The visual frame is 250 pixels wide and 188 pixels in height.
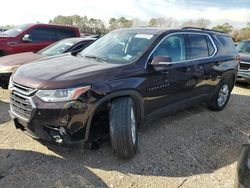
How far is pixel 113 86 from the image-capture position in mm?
3555

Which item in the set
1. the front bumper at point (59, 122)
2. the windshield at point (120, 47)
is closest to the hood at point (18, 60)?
the windshield at point (120, 47)

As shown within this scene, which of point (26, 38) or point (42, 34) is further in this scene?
point (42, 34)

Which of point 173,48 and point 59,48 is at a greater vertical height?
point 173,48

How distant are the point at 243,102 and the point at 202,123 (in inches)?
102

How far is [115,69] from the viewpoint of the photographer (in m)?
3.70

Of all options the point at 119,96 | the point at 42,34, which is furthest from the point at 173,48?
the point at 42,34

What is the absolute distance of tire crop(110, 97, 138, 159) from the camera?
3529mm

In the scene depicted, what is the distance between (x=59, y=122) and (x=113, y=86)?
82 centimetres

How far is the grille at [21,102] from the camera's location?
3381mm

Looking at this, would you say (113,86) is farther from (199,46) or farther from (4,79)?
(4,79)

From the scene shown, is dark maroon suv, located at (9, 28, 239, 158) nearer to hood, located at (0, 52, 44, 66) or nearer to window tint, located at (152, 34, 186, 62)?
window tint, located at (152, 34, 186, 62)

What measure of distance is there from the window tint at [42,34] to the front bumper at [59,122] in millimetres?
6128

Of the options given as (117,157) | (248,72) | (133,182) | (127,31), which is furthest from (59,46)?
(248,72)

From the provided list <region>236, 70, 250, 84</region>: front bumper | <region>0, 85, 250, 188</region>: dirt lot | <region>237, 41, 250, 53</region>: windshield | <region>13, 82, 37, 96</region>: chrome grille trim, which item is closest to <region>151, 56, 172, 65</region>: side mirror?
<region>0, 85, 250, 188</region>: dirt lot
